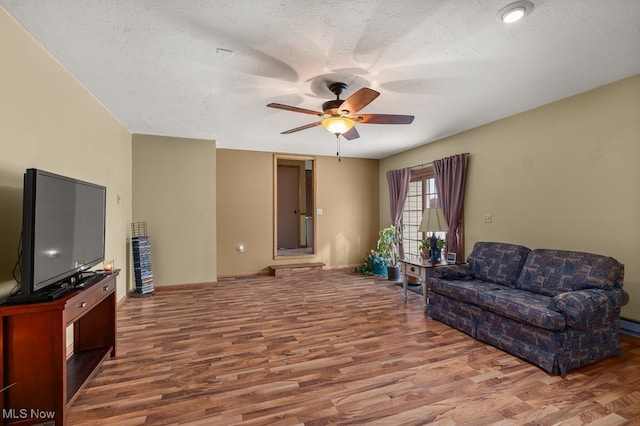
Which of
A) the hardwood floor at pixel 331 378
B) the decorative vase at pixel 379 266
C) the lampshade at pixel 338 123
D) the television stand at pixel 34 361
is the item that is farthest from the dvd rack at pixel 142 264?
the decorative vase at pixel 379 266

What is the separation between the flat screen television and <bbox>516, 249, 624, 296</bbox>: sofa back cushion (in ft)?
13.6

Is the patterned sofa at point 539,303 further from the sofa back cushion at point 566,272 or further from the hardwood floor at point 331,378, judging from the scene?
the hardwood floor at point 331,378

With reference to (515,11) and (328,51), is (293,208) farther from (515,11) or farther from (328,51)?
(515,11)

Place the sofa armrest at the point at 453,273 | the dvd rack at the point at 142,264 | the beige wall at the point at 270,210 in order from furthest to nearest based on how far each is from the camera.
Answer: the beige wall at the point at 270,210 → the dvd rack at the point at 142,264 → the sofa armrest at the point at 453,273

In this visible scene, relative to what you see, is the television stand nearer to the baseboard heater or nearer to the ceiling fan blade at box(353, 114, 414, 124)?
the ceiling fan blade at box(353, 114, 414, 124)

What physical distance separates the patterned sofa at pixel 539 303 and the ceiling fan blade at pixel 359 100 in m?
2.22

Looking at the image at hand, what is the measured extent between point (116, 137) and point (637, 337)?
6.53m

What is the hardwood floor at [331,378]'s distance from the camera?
1.93 metres

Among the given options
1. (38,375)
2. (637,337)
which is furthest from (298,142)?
(637,337)

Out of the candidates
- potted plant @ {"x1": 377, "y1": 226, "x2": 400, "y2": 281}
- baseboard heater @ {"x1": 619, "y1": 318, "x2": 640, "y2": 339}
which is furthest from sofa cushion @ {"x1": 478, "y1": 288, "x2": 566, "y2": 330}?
potted plant @ {"x1": 377, "y1": 226, "x2": 400, "y2": 281}

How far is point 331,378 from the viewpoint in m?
2.36

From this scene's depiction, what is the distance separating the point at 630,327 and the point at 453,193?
8.44ft

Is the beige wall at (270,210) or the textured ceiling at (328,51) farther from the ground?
the textured ceiling at (328,51)

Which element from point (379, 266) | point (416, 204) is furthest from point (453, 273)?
point (379, 266)
